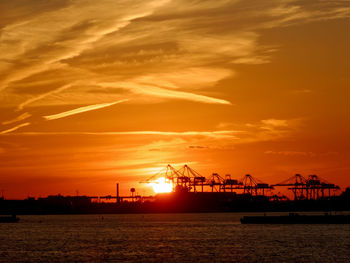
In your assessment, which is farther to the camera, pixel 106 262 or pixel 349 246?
pixel 349 246

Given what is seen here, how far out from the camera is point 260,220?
184625mm

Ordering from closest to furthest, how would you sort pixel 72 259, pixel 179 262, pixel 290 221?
pixel 179 262, pixel 72 259, pixel 290 221

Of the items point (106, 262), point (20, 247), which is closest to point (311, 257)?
point (106, 262)

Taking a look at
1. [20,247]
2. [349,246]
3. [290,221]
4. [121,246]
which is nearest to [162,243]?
[121,246]

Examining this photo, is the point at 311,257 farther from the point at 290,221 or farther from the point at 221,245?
the point at 290,221

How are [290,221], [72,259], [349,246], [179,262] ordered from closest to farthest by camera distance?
[179,262], [72,259], [349,246], [290,221]

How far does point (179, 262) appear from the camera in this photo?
79812 mm

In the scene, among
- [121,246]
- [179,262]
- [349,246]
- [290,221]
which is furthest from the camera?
[290,221]

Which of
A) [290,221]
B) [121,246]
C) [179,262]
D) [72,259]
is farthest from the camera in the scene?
[290,221]

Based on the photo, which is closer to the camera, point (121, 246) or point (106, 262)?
point (106, 262)

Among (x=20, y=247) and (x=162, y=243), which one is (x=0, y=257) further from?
(x=162, y=243)

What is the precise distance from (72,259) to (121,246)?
22.6 metres

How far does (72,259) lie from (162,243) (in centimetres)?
3050

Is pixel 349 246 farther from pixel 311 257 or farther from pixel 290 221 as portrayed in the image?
pixel 290 221
